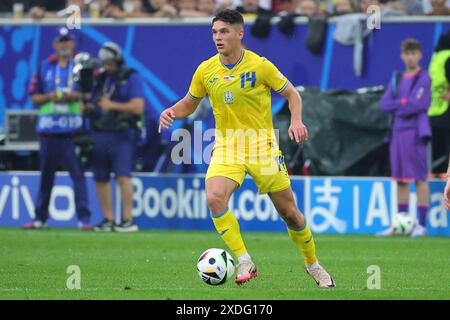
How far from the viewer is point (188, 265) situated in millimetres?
12836

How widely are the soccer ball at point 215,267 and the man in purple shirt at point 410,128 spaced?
715 cm

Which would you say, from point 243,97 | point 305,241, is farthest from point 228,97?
point 305,241

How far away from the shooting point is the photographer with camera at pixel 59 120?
17875 mm

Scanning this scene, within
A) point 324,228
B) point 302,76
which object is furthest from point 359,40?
point 324,228

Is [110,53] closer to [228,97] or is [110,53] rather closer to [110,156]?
[110,156]

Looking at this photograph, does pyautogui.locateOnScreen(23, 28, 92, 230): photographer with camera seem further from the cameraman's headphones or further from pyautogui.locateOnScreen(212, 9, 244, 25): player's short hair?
pyautogui.locateOnScreen(212, 9, 244, 25): player's short hair

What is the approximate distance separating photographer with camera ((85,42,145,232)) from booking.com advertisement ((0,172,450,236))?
729 millimetres

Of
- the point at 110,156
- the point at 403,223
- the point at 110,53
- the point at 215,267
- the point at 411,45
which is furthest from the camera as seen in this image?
the point at 110,156

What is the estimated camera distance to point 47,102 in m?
18.0

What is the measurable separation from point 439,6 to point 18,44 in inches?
283

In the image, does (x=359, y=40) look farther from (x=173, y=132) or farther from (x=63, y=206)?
(x=63, y=206)

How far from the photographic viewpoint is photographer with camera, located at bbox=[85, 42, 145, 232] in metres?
17.9

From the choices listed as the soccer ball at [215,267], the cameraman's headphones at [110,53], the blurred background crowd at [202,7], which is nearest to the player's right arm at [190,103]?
the soccer ball at [215,267]

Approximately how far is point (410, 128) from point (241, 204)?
9.50 feet
